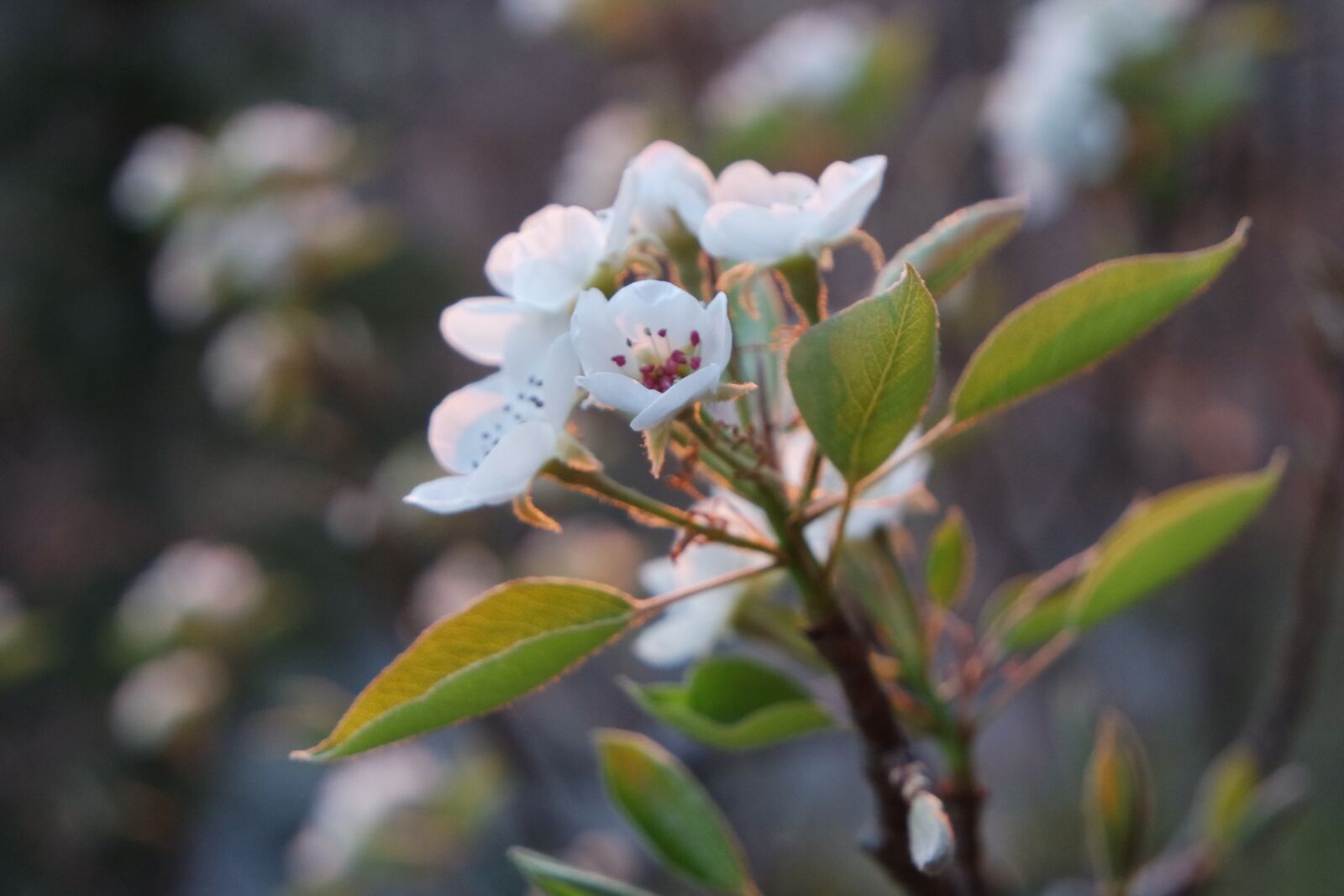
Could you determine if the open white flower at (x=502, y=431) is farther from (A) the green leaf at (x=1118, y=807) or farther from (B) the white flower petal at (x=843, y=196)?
(A) the green leaf at (x=1118, y=807)

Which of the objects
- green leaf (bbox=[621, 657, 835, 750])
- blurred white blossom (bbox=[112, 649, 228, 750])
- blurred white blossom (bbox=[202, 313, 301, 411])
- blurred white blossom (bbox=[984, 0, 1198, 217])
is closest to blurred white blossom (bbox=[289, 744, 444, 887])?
blurred white blossom (bbox=[112, 649, 228, 750])

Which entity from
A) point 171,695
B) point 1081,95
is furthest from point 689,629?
point 171,695

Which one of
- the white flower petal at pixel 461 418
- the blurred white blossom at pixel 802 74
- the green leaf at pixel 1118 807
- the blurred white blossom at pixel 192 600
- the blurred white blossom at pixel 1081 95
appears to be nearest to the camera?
the white flower petal at pixel 461 418

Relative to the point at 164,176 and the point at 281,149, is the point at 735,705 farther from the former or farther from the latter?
the point at 164,176

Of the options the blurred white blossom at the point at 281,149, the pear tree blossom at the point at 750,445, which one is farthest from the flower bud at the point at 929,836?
the blurred white blossom at the point at 281,149

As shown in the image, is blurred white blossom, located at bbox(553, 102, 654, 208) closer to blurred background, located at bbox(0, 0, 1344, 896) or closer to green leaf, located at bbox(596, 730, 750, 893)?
blurred background, located at bbox(0, 0, 1344, 896)

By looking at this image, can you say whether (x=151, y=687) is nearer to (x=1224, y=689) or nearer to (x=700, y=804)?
(x=700, y=804)

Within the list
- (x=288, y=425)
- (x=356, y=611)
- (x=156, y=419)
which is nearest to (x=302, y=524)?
(x=356, y=611)

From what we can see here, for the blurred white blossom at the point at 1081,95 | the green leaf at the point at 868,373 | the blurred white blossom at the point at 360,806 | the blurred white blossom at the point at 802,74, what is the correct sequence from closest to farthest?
the green leaf at the point at 868,373, the blurred white blossom at the point at 1081,95, the blurred white blossom at the point at 360,806, the blurred white blossom at the point at 802,74
